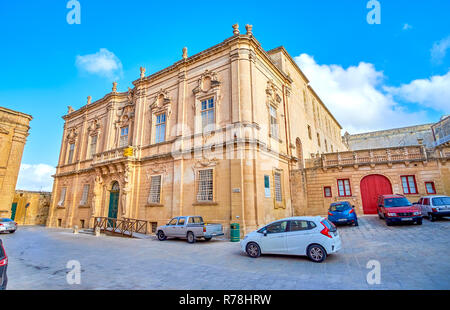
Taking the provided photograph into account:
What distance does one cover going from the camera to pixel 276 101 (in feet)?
61.2

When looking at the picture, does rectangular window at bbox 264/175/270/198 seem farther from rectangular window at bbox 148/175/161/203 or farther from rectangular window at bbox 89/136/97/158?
rectangular window at bbox 89/136/97/158

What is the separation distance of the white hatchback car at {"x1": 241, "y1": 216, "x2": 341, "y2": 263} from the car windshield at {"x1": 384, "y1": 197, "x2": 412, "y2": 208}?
7.58 m

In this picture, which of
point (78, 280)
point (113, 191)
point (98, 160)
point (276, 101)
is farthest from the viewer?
point (98, 160)

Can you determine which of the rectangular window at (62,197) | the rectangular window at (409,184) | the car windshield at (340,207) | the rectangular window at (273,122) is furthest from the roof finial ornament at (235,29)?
the rectangular window at (62,197)

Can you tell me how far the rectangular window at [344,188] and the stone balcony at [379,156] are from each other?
1358mm

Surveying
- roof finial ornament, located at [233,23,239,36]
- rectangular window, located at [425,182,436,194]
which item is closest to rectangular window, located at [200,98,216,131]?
roof finial ornament, located at [233,23,239,36]

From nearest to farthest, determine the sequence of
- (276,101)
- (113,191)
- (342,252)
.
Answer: (342,252)
(276,101)
(113,191)

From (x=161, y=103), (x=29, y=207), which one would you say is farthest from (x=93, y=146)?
(x=29, y=207)

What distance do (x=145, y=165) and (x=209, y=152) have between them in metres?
6.42

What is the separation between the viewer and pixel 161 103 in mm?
19609

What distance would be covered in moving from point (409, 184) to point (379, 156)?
9.02 feet

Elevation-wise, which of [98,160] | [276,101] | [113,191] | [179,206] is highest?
[276,101]

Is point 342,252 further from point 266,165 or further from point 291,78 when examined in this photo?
point 291,78
